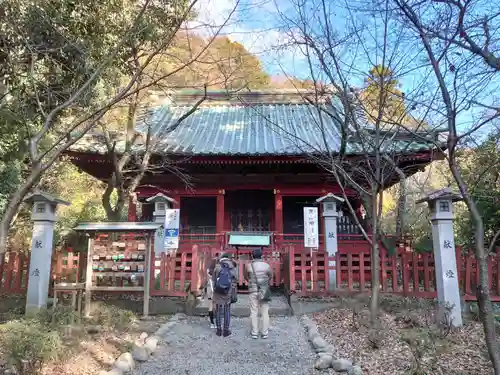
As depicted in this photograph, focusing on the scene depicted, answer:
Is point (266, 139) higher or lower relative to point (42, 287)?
higher

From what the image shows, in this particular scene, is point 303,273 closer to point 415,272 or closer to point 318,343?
point 415,272

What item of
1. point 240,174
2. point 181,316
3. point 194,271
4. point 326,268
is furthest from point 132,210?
point 326,268

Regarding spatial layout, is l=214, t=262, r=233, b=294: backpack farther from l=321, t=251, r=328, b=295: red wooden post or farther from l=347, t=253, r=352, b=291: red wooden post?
l=347, t=253, r=352, b=291: red wooden post

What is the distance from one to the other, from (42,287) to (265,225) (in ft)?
24.3

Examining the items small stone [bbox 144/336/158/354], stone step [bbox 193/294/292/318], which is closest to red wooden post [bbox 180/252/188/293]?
stone step [bbox 193/294/292/318]

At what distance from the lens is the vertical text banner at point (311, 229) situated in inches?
385

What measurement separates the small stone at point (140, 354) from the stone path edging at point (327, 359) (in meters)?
2.23

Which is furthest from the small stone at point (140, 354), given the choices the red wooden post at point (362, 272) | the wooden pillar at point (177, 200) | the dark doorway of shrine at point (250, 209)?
the dark doorway of shrine at point (250, 209)

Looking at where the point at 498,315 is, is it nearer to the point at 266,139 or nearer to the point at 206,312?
the point at 206,312

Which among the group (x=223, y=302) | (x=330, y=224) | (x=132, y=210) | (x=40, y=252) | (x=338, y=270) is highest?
(x=132, y=210)

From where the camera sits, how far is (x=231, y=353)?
550 centimetres

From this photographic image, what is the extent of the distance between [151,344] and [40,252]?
339 cm

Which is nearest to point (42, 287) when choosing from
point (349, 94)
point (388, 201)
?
point (349, 94)

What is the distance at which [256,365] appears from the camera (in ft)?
16.5
